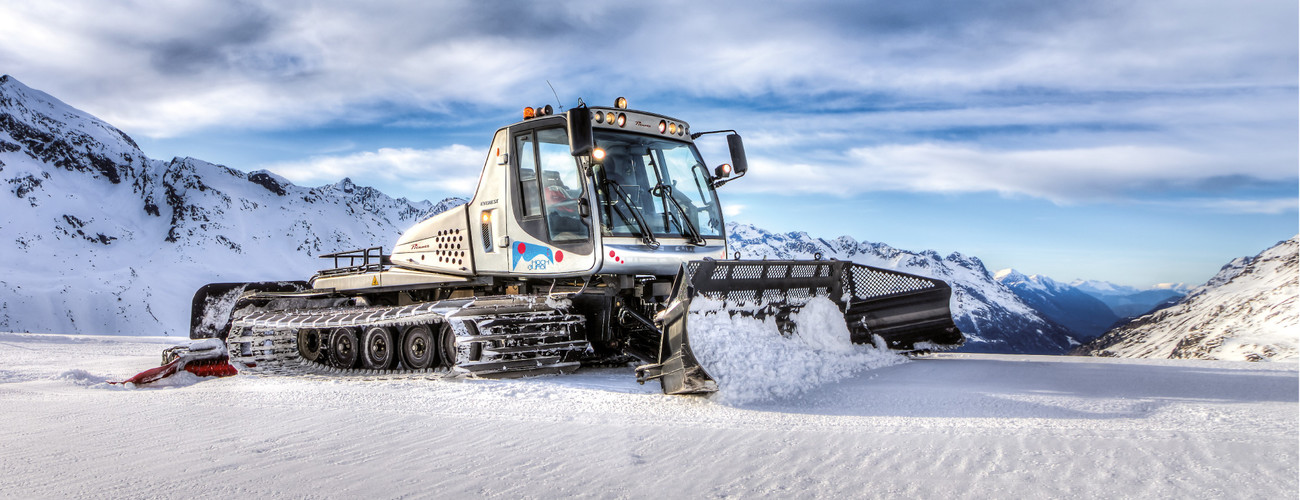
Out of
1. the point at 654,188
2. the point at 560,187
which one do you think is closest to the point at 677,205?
the point at 654,188

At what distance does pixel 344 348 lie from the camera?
10.5 m

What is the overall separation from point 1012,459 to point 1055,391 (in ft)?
8.68

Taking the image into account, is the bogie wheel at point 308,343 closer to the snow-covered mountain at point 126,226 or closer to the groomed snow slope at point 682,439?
the groomed snow slope at point 682,439

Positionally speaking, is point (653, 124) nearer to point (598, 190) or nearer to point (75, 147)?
point (598, 190)

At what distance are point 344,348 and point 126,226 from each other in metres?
180

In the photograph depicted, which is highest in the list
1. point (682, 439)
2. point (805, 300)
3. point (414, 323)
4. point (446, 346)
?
→ point (805, 300)

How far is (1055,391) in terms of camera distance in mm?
6363

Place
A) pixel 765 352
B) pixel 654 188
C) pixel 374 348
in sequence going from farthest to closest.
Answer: pixel 374 348 < pixel 654 188 < pixel 765 352

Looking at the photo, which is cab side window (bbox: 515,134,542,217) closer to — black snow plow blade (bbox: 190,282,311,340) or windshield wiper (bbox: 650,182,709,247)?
windshield wiper (bbox: 650,182,709,247)

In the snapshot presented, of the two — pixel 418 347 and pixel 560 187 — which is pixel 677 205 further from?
pixel 418 347

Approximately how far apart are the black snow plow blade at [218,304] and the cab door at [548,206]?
556cm

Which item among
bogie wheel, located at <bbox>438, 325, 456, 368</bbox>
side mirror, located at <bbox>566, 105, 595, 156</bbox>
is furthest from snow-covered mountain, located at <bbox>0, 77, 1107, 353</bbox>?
side mirror, located at <bbox>566, 105, 595, 156</bbox>

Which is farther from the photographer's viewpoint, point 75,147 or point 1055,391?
point 75,147

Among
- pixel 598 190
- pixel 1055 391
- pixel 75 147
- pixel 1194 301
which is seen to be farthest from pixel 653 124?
pixel 75 147
